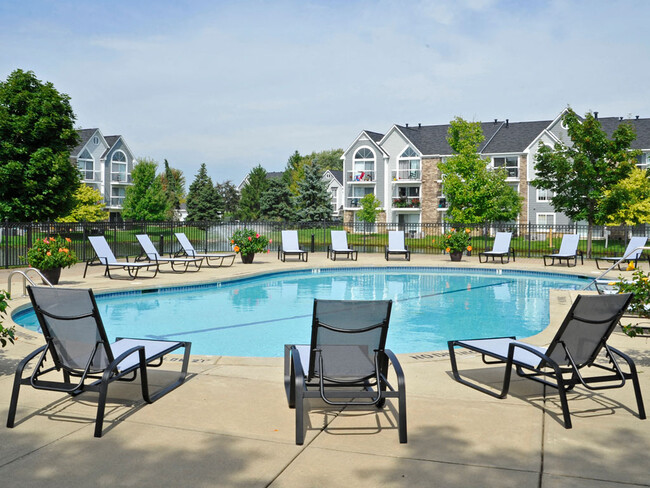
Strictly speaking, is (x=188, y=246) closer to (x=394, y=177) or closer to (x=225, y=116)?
(x=225, y=116)

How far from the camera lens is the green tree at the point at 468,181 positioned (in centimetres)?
3938

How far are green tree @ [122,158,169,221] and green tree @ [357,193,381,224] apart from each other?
67.7ft

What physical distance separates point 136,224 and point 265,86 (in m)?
8.51

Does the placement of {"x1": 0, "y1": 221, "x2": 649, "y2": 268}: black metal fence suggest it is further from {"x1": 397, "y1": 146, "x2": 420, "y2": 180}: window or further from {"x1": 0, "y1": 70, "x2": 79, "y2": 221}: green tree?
{"x1": 397, "y1": 146, "x2": 420, "y2": 180}: window

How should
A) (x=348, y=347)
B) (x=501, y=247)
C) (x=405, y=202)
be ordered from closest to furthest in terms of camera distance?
(x=348, y=347) < (x=501, y=247) < (x=405, y=202)

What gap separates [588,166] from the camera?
23.8m

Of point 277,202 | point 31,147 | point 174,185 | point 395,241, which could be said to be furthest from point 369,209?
point 174,185

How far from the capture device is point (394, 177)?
5794 centimetres

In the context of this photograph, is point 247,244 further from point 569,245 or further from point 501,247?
point 569,245

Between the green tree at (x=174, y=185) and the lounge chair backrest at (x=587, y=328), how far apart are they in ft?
252

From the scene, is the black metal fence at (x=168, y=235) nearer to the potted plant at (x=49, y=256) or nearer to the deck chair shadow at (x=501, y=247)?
the potted plant at (x=49, y=256)

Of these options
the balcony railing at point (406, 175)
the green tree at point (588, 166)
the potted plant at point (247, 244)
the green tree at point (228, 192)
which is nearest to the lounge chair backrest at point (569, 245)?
the green tree at point (588, 166)

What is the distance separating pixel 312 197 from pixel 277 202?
856 centimetres

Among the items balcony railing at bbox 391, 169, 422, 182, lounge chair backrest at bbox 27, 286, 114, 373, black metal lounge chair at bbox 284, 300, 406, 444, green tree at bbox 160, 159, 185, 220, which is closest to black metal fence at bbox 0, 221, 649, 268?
lounge chair backrest at bbox 27, 286, 114, 373
